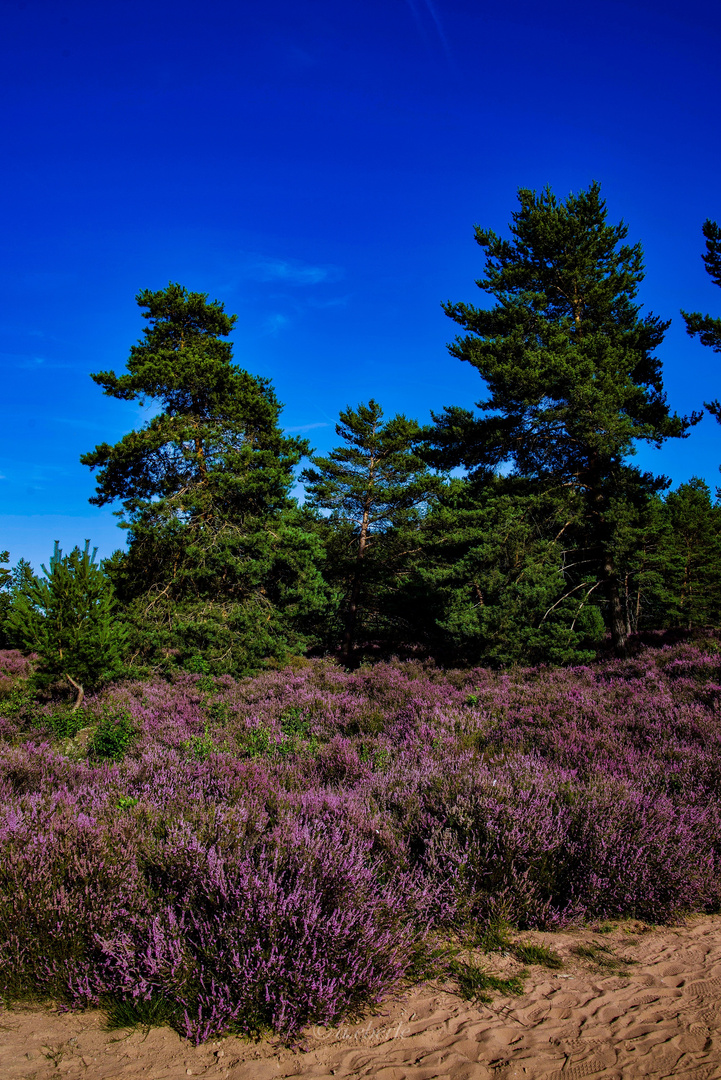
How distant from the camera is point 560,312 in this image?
692 inches

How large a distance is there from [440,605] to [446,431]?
247 inches

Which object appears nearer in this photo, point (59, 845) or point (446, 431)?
point (59, 845)

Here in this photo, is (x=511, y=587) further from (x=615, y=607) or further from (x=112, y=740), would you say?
(x=112, y=740)

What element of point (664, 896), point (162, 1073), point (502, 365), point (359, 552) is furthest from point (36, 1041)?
point (359, 552)

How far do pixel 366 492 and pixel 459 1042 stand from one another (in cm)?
1941

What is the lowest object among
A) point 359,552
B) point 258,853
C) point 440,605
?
point 258,853

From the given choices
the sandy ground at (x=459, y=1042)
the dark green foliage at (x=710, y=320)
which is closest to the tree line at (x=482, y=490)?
the dark green foliage at (x=710, y=320)

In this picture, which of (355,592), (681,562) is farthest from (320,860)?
(681,562)

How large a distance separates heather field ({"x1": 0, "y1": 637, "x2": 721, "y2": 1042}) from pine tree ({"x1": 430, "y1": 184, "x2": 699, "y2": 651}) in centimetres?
1039

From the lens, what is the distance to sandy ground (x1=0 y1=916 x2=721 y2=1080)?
7.69 ft

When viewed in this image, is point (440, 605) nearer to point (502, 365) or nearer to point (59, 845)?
point (502, 365)

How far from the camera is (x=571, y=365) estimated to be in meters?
15.1

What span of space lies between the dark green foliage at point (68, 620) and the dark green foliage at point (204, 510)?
5.29 meters

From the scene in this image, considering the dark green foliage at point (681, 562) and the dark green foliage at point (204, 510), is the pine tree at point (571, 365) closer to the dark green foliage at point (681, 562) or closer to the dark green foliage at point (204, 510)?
the dark green foliage at point (681, 562)
